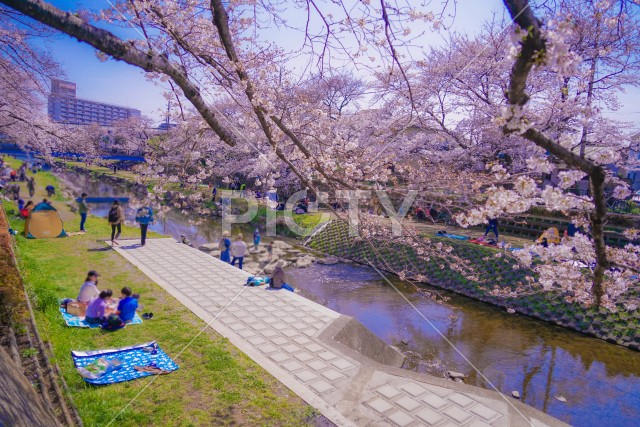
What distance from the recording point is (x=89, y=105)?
7094 centimetres

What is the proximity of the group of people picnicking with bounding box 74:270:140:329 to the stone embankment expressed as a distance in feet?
13.6

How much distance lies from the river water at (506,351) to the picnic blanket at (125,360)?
3.54 m

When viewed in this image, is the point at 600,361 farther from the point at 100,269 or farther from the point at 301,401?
the point at 100,269

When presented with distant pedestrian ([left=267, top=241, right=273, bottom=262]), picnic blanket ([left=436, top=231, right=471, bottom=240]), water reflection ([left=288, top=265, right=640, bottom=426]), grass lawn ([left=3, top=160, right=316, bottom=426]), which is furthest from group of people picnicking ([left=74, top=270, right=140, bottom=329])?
picnic blanket ([left=436, top=231, right=471, bottom=240])

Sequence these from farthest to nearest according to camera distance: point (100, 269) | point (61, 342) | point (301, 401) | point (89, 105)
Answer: point (89, 105) → point (100, 269) → point (61, 342) → point (301, 401)

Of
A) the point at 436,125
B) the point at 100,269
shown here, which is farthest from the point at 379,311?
the point at 436,125

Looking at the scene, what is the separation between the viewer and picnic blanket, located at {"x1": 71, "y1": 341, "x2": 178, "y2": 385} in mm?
4779

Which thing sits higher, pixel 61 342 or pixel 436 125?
pixel 436 125

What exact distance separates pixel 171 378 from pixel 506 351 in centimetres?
744

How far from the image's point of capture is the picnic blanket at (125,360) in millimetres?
4779

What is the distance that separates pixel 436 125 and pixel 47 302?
14264 mm

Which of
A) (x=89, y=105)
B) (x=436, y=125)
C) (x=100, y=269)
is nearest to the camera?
(x=100, y=269)

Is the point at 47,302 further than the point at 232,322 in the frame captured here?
No

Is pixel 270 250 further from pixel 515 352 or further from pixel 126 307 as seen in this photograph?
pixel 515 352
